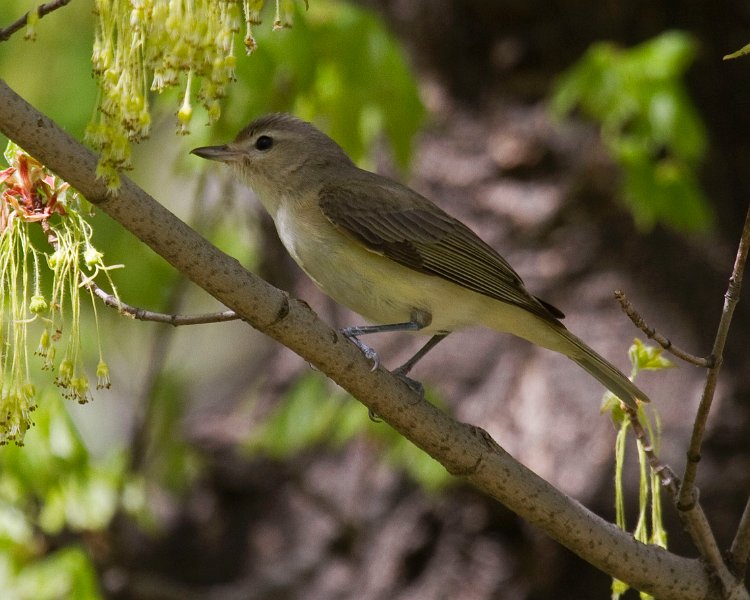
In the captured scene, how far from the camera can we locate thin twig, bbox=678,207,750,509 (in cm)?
239

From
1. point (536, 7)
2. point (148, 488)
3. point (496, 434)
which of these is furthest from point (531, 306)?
point (148, 488)

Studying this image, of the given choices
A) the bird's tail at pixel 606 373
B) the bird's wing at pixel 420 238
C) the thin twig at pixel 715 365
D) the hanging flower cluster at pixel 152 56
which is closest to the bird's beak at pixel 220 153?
the bird's wing at pixel 420 238

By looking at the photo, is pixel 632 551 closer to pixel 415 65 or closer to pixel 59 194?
pixel 59 194

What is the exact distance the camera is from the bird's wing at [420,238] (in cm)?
375

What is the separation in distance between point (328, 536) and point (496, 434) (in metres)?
1.13

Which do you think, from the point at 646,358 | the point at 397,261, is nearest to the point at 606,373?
the point at 646,358

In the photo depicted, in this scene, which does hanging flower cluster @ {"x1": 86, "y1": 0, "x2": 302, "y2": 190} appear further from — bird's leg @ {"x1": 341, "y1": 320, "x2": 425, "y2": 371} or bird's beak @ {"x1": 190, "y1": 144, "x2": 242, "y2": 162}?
bird's beak @ {"x1": 190, "y1": 144, "x2": 242, "y2": 162}

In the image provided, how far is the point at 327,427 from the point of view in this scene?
4.93 m

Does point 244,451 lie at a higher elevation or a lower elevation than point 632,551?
higher

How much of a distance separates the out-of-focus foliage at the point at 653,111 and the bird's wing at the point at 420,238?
94 centimetres

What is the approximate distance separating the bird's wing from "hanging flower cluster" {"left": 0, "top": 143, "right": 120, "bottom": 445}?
1541 millimetres

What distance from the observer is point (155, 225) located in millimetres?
2238

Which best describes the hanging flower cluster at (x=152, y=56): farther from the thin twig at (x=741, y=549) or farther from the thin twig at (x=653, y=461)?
the thin twig at (x=741, y=549)

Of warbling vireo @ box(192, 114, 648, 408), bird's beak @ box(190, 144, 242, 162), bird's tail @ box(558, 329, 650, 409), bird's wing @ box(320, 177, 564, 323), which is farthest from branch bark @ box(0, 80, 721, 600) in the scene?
bird's beak @ box(190, 144, 242, 162)
